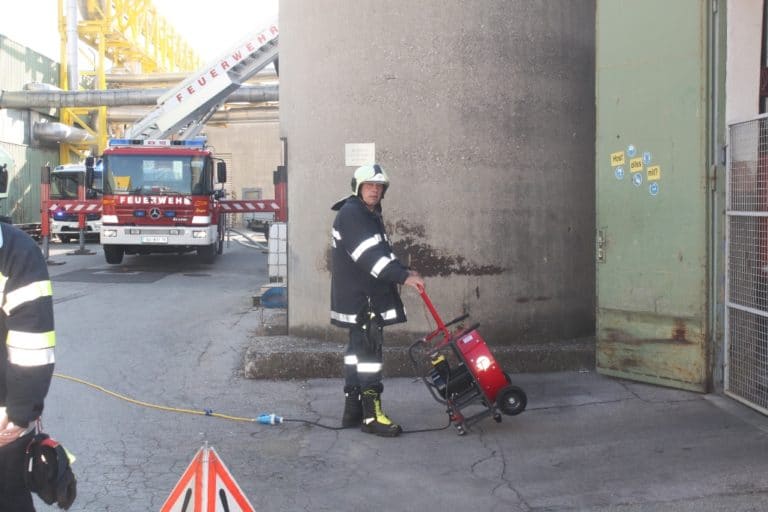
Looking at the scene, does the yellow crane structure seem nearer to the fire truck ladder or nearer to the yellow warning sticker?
the fire truck ladder

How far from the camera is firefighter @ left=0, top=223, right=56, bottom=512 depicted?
2.78m

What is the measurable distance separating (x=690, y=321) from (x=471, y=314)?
1987mm

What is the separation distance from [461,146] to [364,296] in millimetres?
2260

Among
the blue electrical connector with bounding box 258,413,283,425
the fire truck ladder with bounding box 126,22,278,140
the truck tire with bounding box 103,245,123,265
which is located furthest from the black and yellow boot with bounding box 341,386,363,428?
the truck tire with bounding box 103,245,123,265

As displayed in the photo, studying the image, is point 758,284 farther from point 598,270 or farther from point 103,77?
point 103,77

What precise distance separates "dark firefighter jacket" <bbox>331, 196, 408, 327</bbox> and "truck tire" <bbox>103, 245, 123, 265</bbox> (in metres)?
13.1

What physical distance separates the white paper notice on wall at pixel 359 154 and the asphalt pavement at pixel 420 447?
82.9 inches

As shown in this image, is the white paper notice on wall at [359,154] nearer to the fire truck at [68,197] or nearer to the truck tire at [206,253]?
the truck tire at [206,253]

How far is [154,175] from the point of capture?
1689 centimetres

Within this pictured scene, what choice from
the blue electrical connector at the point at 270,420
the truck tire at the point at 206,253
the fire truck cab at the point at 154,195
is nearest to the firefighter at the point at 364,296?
the blue electrical connector at the point at 270,420

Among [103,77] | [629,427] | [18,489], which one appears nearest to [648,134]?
[629,427]

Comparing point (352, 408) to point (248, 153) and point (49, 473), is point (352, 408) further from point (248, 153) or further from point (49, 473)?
point (248, 153)

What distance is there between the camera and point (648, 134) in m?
6.55

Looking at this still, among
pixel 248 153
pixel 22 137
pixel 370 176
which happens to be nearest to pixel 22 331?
pixel 370 176
